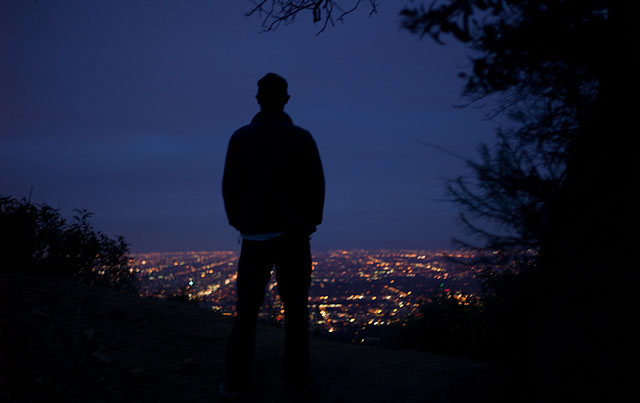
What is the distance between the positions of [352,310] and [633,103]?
30.0ft

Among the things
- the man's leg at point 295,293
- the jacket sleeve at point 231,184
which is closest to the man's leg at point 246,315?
the man's leg at point 295,293

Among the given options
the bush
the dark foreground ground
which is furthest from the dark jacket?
the bush

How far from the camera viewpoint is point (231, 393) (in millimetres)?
2818

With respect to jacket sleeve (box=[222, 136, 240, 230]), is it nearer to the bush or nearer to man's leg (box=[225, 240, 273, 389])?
man's leg (box=[225, 240, 273, 389])

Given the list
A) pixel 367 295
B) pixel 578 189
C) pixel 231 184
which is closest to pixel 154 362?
pixel 231 184

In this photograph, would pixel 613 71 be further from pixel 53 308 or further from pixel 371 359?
pixel 53 308

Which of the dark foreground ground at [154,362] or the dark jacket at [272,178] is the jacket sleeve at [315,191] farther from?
the dark foreground ground at [154,362]

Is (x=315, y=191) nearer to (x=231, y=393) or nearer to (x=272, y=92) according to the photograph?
(x=272, y=92)

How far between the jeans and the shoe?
5 cm

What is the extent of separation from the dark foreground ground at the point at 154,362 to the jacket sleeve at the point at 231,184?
4.89 feet

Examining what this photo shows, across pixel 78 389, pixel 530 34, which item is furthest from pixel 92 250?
pixel 530 34

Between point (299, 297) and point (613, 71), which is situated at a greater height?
point (613, 71)

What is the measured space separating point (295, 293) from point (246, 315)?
0.42m

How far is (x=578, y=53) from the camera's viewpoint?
3.00m
